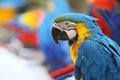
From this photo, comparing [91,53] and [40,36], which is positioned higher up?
[91,53]

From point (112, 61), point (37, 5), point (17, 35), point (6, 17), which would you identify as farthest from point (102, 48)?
point (37, 5)

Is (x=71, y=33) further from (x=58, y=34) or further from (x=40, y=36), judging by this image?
(x=40, y=36)

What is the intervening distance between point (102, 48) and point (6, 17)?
110 centimetres

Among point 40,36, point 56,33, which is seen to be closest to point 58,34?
point 56,33

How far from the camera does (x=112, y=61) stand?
0.86 ft

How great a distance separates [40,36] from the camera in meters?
0.73

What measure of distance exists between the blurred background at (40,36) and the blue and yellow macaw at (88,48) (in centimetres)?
3

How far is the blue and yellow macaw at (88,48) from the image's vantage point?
10.2 inches

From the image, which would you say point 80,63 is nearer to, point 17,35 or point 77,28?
point 77,28

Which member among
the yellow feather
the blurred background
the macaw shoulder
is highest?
the yellow feather

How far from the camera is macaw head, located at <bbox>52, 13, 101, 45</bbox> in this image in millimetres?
270

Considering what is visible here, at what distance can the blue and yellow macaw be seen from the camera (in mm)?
260

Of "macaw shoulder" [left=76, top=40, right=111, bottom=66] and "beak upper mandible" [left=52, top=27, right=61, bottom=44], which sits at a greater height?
"beak upper mandible" [left=52, top=27, right=61, bottom=44]

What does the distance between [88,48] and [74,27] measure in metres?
0.02
